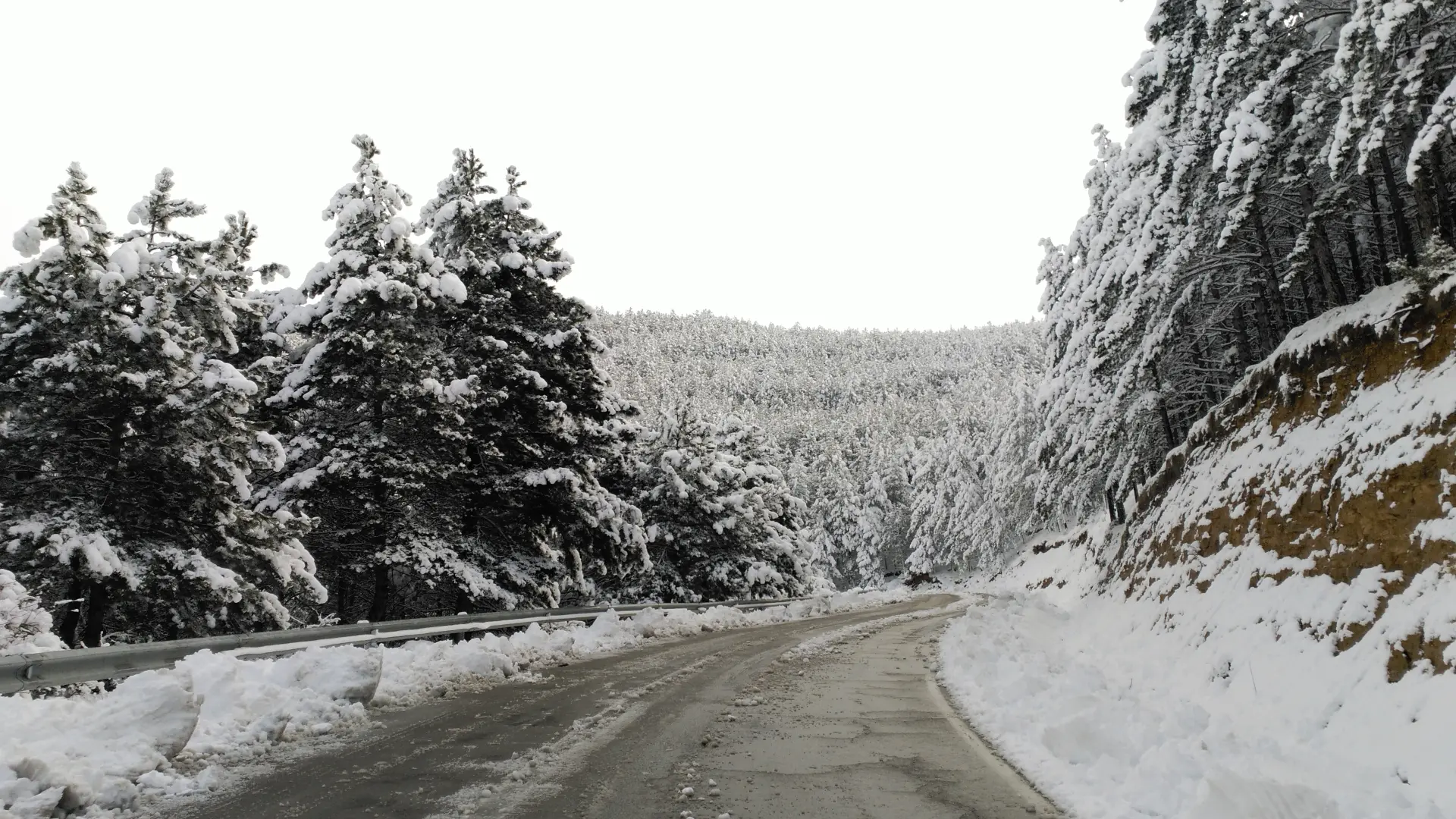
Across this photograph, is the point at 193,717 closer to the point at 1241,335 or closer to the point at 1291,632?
the point at 1291,632

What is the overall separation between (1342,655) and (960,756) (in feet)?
11.3

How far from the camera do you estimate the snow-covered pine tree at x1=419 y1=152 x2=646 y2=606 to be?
18.6 meters

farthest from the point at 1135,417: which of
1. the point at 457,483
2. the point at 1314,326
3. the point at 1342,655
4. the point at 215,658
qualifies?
the point at 215,658

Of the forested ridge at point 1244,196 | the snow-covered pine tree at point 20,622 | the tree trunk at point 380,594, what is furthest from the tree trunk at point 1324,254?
the tree trunk at point 380,594

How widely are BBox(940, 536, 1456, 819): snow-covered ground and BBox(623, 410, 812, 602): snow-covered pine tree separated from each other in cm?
1860

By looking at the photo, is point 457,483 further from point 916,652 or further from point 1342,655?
point 1342,655

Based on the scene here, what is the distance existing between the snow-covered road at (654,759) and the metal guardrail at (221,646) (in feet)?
5.93

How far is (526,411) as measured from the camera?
62.8ft

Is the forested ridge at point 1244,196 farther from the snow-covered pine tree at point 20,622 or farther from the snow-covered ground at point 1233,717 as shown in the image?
the snow-covered pine tree at point 20,622

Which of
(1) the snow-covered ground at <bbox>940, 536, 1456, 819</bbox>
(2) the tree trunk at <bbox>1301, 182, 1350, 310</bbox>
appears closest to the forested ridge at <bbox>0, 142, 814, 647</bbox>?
(1) the snow-covered ground at <bbox>940, 536, 1456, 819</bbox>

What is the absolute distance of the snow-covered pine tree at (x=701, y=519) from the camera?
2931 centimetres

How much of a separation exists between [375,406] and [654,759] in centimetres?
1296

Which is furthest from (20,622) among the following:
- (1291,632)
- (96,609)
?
(1291,632)

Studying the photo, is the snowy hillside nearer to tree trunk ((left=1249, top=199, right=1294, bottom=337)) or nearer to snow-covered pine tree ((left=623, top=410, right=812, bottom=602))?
tree trunk ((left=1249, top=199, right=1294, bottom=337))
